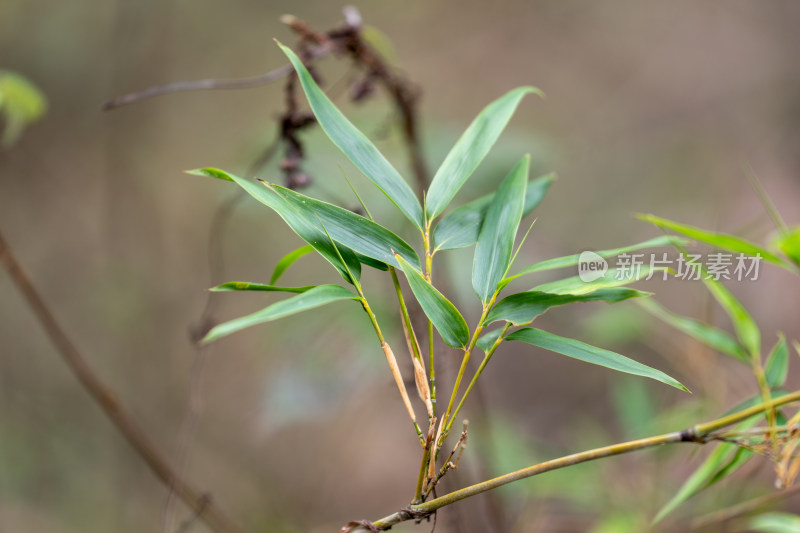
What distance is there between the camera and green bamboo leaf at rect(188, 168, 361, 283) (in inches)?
12.3

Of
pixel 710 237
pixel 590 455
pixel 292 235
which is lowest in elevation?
pixel 292 235

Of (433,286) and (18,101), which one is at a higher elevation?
(433,286)

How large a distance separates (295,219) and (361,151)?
71 mm

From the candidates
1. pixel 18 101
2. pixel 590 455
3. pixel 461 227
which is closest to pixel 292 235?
pixel 18 101

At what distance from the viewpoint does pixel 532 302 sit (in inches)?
13.0

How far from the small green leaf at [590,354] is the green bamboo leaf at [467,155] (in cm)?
9

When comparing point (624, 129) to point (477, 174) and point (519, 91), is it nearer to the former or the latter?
point (477, 174)

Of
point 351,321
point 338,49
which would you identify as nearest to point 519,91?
point 338,49

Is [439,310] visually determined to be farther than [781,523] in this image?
No

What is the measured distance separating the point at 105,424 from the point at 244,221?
26.4 inches

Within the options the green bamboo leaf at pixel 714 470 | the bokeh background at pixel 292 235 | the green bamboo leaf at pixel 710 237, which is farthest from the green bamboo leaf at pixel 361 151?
the bokeh background at pixel 292 235

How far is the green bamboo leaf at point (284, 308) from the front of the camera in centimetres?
29

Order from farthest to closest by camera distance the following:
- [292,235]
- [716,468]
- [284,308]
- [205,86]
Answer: [292,235] → [205,86] → [716,468] → [284,308]

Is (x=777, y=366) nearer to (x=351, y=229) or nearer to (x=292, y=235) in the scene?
(x=351, y=229)
